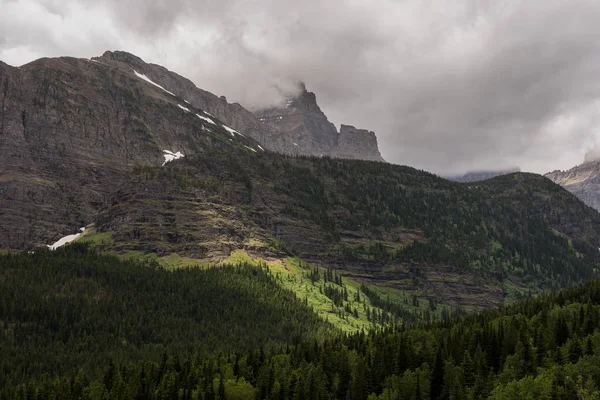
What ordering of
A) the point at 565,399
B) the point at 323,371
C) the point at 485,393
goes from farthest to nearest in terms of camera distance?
the point at 323,371 < the point at 485,393 < the point at 565,399

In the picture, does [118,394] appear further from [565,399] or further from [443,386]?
[565,399]

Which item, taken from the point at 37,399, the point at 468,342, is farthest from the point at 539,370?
the point at 37,399

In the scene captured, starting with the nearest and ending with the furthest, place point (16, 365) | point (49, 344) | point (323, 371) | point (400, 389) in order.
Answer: point (400, 389) < point (323, 371) < point (16, 365) < point (49, 344)

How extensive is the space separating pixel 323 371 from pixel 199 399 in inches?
1226

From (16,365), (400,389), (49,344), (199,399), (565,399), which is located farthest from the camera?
(49,344)

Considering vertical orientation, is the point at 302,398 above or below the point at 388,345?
below

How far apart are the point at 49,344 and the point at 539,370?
6077 inches

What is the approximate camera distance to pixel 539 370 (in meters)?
117

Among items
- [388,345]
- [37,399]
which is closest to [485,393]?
[388,345]

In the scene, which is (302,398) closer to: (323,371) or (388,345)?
(323,371)

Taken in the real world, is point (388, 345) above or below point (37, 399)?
above

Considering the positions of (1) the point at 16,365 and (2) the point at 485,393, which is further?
(1) the point at 16,365

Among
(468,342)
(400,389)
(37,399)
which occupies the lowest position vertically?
(37,399)

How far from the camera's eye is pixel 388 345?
150 metres
